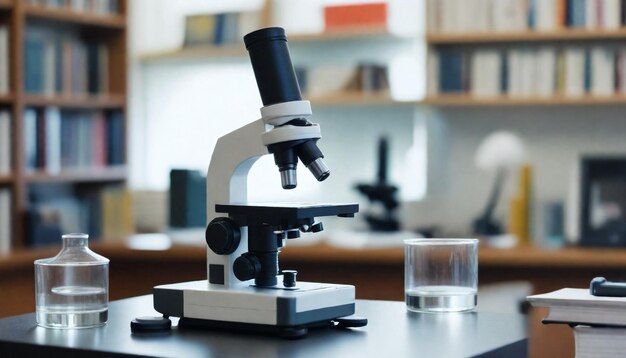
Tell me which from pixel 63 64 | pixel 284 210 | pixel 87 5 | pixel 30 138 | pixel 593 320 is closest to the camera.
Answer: pixel 593 320

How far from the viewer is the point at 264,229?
4.71 ft

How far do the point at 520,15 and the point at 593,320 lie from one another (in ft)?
10.2

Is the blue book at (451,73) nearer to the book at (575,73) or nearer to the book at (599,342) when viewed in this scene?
the book at (575,73)

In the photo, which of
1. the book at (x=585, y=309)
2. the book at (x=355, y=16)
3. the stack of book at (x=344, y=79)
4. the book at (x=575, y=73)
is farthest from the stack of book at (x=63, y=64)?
the book at (x=585, y=309)

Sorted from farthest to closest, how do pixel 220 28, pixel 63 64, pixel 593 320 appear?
pixel 220 28
pixel 63 64
pixel 593 320

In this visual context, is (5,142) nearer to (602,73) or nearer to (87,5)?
(87,5)

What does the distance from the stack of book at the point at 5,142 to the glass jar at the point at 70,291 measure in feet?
8.72

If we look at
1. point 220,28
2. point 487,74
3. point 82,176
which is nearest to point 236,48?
point 220,28

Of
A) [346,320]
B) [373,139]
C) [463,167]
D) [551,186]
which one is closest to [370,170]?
[373,139]

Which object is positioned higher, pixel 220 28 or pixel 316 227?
pixel 220 28

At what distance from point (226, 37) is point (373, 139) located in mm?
823

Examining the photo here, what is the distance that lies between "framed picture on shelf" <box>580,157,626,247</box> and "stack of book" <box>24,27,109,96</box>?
210 cm

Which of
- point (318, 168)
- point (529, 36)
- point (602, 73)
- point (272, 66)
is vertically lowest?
point (318, 168)

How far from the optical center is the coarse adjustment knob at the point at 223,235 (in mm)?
1437
